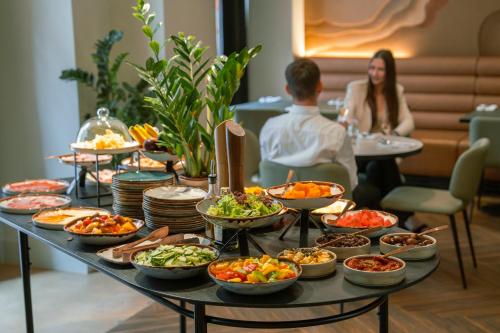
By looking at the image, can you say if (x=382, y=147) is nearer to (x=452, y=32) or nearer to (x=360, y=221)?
(x=360, y=221)

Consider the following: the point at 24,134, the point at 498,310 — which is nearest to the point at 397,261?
the point at 498,310

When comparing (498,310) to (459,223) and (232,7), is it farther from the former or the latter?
→ (232,7)

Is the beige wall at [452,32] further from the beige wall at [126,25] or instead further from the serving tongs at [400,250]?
the serving tongs at [400,250]

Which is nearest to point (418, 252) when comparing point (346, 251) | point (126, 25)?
point (346, 251)

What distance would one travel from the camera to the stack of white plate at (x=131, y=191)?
271 centimetres

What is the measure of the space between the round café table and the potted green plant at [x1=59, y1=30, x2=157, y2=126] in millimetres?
1312

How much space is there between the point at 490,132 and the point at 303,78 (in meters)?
2.42

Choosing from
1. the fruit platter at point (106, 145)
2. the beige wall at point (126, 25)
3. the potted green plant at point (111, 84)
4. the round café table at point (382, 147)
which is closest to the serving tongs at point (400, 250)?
the fruit platter at point (106, 145)

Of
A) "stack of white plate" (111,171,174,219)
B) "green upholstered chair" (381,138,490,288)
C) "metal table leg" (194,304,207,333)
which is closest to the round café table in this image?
"green upholstered chair" (381,138,490,288)

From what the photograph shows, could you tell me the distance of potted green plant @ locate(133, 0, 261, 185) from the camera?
2.67 meters

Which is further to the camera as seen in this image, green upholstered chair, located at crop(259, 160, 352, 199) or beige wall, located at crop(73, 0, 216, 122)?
beige wall, located at crop(73, 0, 216, 122)

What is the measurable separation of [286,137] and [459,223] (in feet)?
7.36

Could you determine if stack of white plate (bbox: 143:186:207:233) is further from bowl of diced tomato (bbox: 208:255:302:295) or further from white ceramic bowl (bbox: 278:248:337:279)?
white ceramic bowl (bbox: 278:248:337:279)

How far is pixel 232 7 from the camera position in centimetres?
722
